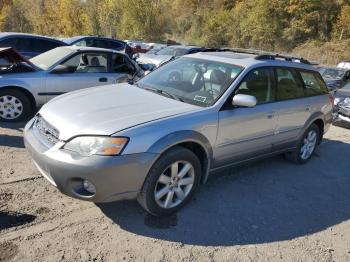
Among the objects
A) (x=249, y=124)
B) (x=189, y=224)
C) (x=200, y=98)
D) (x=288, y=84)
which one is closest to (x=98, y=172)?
(x=189, y=224)

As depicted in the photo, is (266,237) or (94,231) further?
(266,237)

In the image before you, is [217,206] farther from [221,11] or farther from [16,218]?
[221,11]

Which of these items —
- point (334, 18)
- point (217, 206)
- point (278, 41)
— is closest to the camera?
point (217, 206)

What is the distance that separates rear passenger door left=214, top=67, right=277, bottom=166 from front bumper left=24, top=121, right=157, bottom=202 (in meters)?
1.09

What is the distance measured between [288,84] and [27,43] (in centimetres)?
750

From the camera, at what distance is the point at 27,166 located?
4.74 metres

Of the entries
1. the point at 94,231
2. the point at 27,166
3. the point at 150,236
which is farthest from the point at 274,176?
the point at 27,166

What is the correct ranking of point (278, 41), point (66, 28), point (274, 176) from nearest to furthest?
1. point (274, 176)
2. point (278, 41)
3. point (66, 28)

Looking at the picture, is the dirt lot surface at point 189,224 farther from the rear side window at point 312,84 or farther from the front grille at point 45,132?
the rear side window at point 312,84

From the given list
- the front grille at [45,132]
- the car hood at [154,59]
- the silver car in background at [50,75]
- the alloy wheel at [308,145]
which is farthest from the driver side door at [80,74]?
the car hood at [154,59]

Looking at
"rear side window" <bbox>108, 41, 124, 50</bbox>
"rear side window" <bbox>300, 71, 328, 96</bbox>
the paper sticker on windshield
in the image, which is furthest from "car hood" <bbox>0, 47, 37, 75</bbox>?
"rear side window" <bbox>108, 41, 124, 50</bbox>

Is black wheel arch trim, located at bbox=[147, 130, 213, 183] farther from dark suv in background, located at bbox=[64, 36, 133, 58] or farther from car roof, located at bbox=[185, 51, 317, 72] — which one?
dark suv in background, located at bbox=[64, 36, 133, 58]

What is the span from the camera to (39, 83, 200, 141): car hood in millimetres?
3447

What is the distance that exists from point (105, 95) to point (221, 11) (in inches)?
1603
